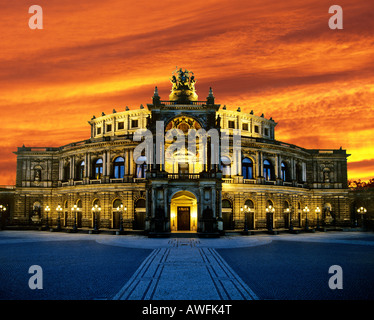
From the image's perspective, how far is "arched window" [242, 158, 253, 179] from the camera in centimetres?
4875

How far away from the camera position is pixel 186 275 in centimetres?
1670

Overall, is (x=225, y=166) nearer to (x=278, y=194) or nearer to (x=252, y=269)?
(x=278, y=194)

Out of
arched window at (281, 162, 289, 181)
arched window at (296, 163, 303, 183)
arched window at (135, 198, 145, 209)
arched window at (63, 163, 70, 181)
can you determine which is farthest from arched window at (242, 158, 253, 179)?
arched window at (63, 163, 70, 181)

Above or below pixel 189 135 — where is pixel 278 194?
below

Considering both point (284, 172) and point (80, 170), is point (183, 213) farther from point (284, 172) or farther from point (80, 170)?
point (80, 170)

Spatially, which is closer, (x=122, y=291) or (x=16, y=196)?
(x=122, y=291)

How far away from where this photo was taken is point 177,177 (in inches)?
1629

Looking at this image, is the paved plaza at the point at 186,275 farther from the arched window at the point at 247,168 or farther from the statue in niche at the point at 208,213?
the arched window at the point at 247,168

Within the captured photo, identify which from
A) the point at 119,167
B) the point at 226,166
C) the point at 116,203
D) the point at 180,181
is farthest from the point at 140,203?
the point at 226,166

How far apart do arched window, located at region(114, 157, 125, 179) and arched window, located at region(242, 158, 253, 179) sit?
18421 mm

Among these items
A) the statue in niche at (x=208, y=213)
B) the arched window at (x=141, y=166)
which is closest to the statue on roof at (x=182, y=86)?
the arched window at (x=141, y=166)

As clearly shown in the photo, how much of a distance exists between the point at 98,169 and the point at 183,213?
1583 centimetres

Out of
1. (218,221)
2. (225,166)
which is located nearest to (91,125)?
(225,166)
